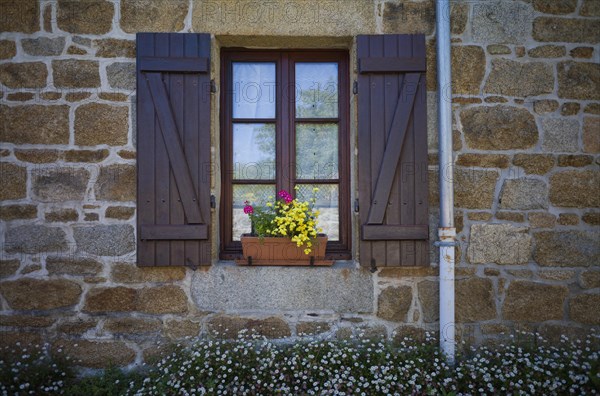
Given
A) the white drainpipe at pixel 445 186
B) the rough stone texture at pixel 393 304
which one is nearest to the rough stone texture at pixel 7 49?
the white drainpipe at pixel 445 186

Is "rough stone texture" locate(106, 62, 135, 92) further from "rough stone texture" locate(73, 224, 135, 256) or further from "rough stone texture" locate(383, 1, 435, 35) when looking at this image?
"rough stone texture" locate(383, 1, 435, 35)

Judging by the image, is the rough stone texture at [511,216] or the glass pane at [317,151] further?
the glass pane at [317,151]

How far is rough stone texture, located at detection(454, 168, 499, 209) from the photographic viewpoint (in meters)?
2.77

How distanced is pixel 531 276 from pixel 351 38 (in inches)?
79.6

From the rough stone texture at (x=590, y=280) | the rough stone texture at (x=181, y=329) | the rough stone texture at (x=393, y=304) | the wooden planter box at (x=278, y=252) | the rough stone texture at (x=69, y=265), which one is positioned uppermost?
the wooden planter box at (x=278, y=252)

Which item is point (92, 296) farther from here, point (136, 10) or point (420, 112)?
point (420, 112)

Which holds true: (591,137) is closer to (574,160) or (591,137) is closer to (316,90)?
(574,160)

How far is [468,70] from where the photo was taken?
9.14 ft

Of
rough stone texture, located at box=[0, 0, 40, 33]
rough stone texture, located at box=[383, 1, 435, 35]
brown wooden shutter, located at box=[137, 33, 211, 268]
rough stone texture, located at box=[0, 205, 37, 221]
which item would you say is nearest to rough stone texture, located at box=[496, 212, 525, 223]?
rough stone texture, located at box=[383, 1, 435, 35]

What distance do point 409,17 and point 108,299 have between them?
278 cm

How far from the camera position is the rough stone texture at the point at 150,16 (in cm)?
277

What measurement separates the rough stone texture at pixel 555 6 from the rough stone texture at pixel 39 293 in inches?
143

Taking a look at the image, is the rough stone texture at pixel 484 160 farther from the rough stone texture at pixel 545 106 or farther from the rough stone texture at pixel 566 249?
the rough stone texture at pixel 566 249

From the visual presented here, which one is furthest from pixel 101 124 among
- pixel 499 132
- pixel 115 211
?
pixel 499 132
